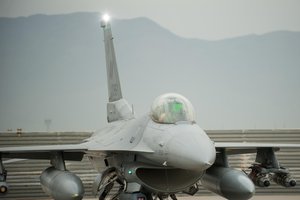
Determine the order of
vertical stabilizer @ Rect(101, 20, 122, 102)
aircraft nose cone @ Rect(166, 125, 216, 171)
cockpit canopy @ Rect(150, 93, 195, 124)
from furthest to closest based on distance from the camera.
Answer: vertical stabilizer @ Rect(101, 20, 122, 102) → cockpit canopy @ Rect(150, 93, 195, 124) → aircraft nose cone @ Rect(166, 125, 216, 171)

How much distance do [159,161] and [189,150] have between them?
64 centimetres

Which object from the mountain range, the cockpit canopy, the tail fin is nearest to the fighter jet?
the cockpit canopy

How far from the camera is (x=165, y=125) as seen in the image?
7.66 metres

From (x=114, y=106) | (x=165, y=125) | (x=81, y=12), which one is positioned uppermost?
(x=81, y=12)

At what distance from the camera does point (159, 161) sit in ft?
24.5

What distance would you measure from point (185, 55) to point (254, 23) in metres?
3.54

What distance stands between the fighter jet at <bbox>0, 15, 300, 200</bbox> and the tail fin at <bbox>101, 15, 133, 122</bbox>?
1040 mm

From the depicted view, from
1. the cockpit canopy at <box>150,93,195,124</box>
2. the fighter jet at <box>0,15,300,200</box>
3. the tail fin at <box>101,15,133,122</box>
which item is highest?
the tail fin at <box>101,15,133,122</box>

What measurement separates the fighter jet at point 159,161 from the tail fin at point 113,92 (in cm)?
104

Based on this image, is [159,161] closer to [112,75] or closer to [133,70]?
[112,75]

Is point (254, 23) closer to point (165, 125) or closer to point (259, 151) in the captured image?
point (259, 151)

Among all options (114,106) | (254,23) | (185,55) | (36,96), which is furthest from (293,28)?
(114,106)

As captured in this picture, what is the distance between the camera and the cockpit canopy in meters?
7.72

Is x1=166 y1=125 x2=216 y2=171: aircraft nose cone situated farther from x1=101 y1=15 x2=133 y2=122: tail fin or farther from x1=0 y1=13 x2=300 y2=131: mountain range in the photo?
x1=0 y1=13 x2=300 y2=131: mountain range
